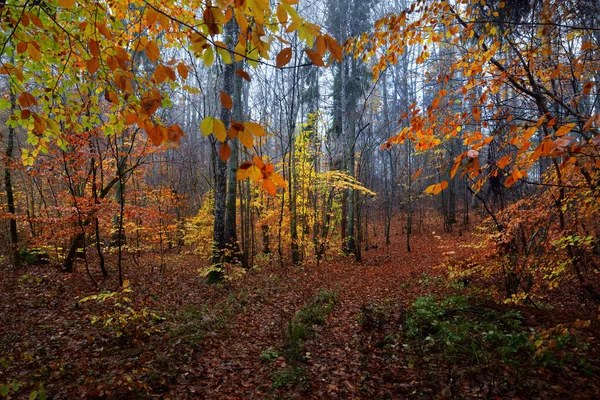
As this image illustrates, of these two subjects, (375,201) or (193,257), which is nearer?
(193,257)

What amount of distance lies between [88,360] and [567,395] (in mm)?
5693

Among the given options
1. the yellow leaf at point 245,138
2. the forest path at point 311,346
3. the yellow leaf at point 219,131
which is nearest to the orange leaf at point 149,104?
the yellow leaf at point 219,131

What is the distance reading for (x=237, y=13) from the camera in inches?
54.0

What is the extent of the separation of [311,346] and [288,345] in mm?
363

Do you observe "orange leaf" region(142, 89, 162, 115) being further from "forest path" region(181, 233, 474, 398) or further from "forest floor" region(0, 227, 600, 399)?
"forest path" region(181, 233, 474, 398)

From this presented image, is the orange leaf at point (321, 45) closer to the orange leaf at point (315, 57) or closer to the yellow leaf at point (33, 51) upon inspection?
the orange leaf at point (315, 57)

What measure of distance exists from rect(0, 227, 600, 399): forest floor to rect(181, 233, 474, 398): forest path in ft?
0.08

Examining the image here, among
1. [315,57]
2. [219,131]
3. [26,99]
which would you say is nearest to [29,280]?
[26,99]

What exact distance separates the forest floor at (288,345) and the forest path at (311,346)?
0.02 m

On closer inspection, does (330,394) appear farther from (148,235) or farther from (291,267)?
(148,235)

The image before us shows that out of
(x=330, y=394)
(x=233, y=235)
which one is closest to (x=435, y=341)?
(x=330, y=394)

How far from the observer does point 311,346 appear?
468 cm

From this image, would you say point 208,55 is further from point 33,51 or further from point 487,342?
point 487,342

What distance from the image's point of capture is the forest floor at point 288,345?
11.3ft
